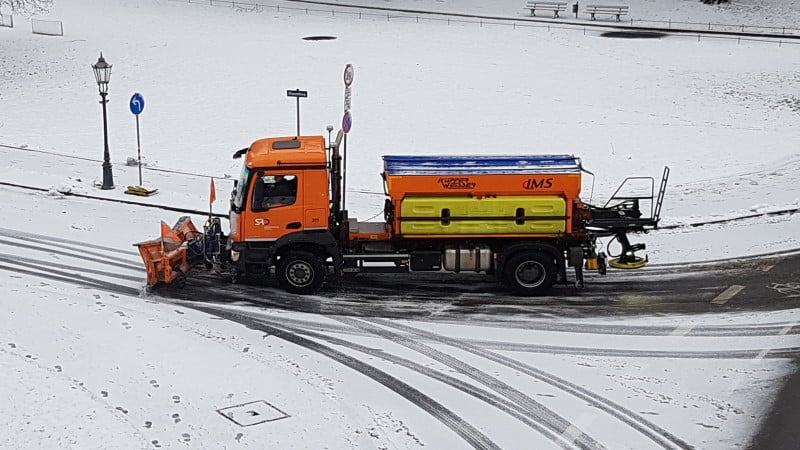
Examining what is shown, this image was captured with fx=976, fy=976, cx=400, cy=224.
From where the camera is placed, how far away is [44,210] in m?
22.2

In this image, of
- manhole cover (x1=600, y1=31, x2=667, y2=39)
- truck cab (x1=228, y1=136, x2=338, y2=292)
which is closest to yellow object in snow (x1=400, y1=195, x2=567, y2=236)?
truck cab (x1=228, y1=136, x2=338, y2=292)

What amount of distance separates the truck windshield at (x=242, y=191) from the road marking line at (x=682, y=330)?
24.3ft

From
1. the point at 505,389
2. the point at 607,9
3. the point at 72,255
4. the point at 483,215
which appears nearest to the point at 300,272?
the point at 483,215

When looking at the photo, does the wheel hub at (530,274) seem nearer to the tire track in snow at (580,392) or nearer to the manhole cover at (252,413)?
the tire track in snow at (580,392)

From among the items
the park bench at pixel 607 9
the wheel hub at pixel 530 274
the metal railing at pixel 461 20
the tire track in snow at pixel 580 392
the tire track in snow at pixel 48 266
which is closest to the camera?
the tire track in snow at pixel 580 392

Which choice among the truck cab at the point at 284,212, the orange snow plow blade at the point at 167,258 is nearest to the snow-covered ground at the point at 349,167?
the orange snow plow blade at the point at 167,258

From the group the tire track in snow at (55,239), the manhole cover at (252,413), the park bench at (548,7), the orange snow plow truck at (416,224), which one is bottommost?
the manhole cover at (252,413)

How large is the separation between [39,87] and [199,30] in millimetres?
11350

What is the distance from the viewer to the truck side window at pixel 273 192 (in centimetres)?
1655

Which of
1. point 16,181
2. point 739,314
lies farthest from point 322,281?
point 16,181

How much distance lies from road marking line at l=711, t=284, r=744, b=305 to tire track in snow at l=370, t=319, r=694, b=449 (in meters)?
4.53

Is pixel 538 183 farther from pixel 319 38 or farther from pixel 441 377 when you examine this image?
pixel 319 38

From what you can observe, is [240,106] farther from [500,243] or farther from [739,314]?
[739,314]

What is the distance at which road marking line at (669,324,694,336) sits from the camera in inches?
607
